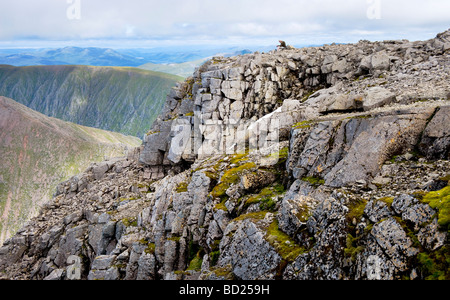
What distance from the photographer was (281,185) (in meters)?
26.6

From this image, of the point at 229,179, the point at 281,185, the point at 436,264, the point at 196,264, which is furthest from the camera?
the point at 229,179

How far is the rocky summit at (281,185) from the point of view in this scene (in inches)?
514

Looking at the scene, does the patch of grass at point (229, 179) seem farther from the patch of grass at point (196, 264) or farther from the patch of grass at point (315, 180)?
the patch of grass at point (315, 180)

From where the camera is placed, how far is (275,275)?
15.5 meters

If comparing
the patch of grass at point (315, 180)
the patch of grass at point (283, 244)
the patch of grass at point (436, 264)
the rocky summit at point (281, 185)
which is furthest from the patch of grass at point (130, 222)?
the patch of grass at point (436, 264)

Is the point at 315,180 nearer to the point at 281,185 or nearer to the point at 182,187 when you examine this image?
the point at 281,185

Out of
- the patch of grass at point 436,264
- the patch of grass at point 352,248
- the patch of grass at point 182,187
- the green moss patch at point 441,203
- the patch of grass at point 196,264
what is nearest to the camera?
the patch of grass at point 436,264

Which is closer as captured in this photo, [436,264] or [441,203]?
[436,264]

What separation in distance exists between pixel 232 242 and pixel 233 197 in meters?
7.82

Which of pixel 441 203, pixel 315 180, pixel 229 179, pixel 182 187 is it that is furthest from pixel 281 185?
pixel 182 187
